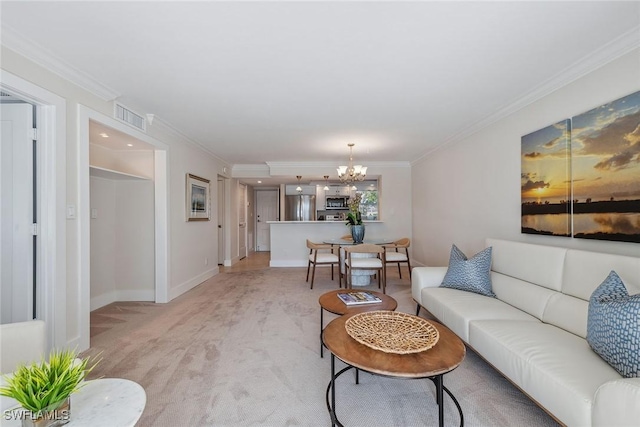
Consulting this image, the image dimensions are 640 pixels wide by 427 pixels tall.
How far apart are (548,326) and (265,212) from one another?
8235mm

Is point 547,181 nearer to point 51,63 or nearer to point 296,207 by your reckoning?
point 51,63

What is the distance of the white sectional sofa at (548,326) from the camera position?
118 centimetres

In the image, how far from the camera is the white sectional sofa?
3.88 feet

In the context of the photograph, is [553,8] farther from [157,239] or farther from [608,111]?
[157,239]

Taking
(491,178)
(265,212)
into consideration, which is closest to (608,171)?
(491,178)

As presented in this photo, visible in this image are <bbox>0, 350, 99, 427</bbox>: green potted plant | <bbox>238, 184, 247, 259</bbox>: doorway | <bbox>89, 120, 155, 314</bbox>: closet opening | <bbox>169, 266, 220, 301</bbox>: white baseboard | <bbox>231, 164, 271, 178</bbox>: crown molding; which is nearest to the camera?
<bbox>0, 350, 99, 427</bbox>: green potted plant

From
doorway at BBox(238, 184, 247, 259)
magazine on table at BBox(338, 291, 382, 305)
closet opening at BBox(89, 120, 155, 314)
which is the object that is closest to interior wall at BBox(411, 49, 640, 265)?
magazine on table at BBox(338, 291, 382, 305)

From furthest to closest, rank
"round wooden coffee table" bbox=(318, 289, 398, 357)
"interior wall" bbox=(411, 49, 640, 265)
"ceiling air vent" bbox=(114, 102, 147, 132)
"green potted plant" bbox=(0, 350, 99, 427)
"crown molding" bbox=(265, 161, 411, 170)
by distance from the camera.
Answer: "crown molding" bbox=(265, 161, 411, 170)
"ceiling air vent" bbox=(114, 102, 147, 132)
"round wooden coffee table" bbox=(318, 289, 398, 357)
"interior wall" bbox=(411, 49, 640, 265)
"green potted plant" bbox=(0, 350, 99, 427)

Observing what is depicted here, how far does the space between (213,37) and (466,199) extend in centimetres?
363

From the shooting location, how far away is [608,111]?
2.00 meters

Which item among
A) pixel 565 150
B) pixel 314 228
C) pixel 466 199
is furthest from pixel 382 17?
pixel 314 228

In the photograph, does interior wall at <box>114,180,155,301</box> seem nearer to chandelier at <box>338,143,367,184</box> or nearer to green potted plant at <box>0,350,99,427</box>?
chandelier at <box>338,143,367,184</box>

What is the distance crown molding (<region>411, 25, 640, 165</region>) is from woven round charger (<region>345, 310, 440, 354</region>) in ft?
7.66

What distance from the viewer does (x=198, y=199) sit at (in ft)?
15.3
